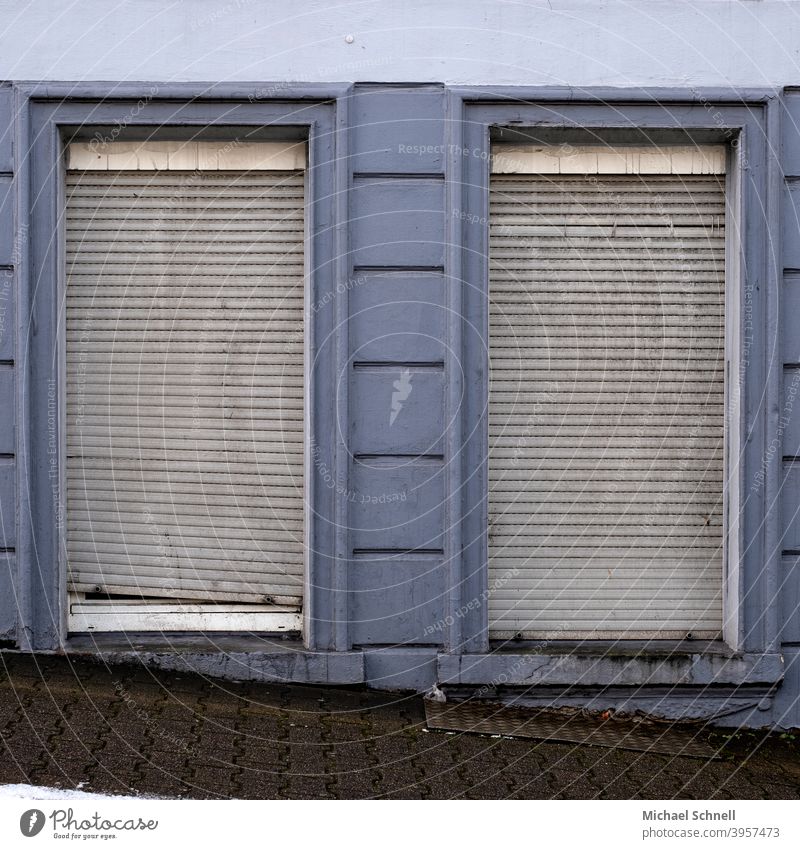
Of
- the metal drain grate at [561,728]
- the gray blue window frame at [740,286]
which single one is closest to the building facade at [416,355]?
the gray blue window frame at [740,286]

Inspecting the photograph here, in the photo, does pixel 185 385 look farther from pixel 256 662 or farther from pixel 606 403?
pixel 606 403

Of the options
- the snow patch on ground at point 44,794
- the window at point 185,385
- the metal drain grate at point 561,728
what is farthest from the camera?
the window at point 185,385

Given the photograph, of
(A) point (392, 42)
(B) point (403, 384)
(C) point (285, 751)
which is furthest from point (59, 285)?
(C) point (285, 751)

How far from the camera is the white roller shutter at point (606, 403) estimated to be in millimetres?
6070

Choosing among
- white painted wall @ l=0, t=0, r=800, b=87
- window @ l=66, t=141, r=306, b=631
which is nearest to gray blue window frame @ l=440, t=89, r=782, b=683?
white painted wall @ l=0, t=0, r=800, b=87

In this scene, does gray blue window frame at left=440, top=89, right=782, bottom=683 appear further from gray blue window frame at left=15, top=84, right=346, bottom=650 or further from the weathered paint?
gray blue window frame at left=15, top=84, right=346, bottom=650

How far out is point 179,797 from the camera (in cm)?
446

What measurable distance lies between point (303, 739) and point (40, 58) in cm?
375

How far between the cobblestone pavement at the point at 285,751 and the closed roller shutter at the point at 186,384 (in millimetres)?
684

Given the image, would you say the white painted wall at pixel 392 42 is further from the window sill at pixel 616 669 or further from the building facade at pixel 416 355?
the window sill at pixel 616 669

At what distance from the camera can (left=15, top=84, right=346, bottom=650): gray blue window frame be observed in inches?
228

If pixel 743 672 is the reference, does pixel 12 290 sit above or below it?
above

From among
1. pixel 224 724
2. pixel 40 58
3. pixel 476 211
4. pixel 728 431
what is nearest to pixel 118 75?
pixel 40 58

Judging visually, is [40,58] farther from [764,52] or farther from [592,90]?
[764,52]
